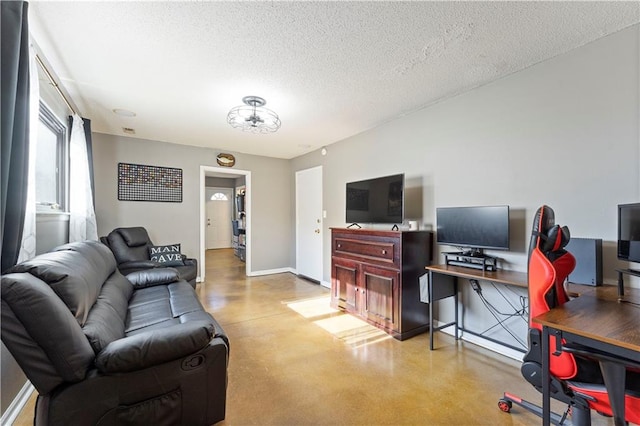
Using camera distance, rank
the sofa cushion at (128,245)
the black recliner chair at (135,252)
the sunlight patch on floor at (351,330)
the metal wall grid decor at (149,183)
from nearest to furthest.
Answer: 1. the sunlight patch on floor at (351,330)
2. the black recliner chair at (135,252)
3. the sofa cushion at (128,245)
4. the metal wall grid decor at (149,183)

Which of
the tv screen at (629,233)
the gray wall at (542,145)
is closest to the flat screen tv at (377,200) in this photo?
the gray wall at (542,145)

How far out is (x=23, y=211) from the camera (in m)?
1.52

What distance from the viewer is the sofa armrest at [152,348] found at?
48.4 inches

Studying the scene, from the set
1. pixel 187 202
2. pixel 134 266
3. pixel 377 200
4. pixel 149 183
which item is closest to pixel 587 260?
pixel 377 200

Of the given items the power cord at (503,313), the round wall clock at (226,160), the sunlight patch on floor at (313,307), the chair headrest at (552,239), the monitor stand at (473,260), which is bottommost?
the sunlight patch on floor at (313,307)

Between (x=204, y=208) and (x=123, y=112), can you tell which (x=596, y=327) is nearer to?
(x=123, y=112)

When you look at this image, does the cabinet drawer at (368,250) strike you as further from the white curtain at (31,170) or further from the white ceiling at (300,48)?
the white curtain at (31,170)

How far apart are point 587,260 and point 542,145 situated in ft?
3.08

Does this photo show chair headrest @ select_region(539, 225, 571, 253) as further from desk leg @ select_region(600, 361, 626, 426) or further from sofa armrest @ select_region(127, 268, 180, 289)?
sofa armrest @ select_region(127, 268, 180, 289)

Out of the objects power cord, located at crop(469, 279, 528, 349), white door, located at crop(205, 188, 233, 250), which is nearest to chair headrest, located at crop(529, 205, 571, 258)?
power cord, located at crop(469, 279, 528, 349)

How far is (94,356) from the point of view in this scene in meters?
1.26

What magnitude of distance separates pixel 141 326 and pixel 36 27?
209cm

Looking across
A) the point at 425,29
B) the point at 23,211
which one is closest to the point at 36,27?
the point at 23,211

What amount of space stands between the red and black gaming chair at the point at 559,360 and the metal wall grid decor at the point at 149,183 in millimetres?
4932
